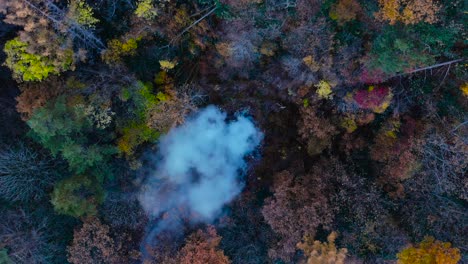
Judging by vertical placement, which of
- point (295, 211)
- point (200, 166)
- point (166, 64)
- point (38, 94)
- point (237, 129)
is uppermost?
point (38, 94)

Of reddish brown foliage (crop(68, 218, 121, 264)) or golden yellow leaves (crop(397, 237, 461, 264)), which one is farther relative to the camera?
reddish brown foliage (crop(68, 218, 121, 264))

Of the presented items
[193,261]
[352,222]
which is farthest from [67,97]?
[352,222]

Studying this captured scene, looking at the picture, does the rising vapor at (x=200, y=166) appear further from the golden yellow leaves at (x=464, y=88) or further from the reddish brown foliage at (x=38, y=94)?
the golden yellow leaves at (x=464, y=88)

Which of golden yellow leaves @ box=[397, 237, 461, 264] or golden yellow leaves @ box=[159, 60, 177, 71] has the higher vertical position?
golden yellow leaves @ box=[159, 60, 177, 71]

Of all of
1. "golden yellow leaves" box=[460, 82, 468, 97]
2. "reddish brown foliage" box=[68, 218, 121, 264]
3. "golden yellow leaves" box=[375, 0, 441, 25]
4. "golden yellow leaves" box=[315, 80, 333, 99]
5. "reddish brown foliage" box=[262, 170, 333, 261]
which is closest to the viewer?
"golden yellow leaves" box=[375, 0, 441, 25]

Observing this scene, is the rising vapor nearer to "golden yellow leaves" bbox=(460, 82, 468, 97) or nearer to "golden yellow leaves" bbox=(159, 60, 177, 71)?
"golden yellow leaves" bbox=(159, 60, 177, 71)

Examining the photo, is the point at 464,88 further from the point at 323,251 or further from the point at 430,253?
the point at 323,251

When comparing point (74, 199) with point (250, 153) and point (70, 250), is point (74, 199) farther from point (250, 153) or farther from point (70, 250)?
point (250, 153)

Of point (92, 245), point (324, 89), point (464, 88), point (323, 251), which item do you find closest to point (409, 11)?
point (464, 88)

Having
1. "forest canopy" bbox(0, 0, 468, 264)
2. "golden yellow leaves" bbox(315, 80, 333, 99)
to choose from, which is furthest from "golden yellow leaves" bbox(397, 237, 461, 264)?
"golden yellow leaves" bbox(315, 80, 333, 99)

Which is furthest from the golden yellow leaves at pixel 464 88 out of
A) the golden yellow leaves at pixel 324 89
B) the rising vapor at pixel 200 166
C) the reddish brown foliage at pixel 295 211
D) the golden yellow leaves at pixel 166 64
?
the golden yellow leaves at pixel 166 64

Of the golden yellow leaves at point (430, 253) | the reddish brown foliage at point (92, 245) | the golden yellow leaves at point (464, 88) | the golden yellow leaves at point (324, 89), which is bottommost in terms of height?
the golden yellow leaves at point (430, 253)

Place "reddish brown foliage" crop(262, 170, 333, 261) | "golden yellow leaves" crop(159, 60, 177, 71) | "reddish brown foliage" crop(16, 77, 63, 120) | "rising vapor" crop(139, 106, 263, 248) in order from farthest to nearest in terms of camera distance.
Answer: "rising vapor" crop(139, 106, 263, 248)
"reddish brown foliage" crop(262, 170, 333, 261)
"golden yellow leaves" crop(159, 60, 177, 71)
"reddish brown foliage" crop(16, 77, 63, 120)
